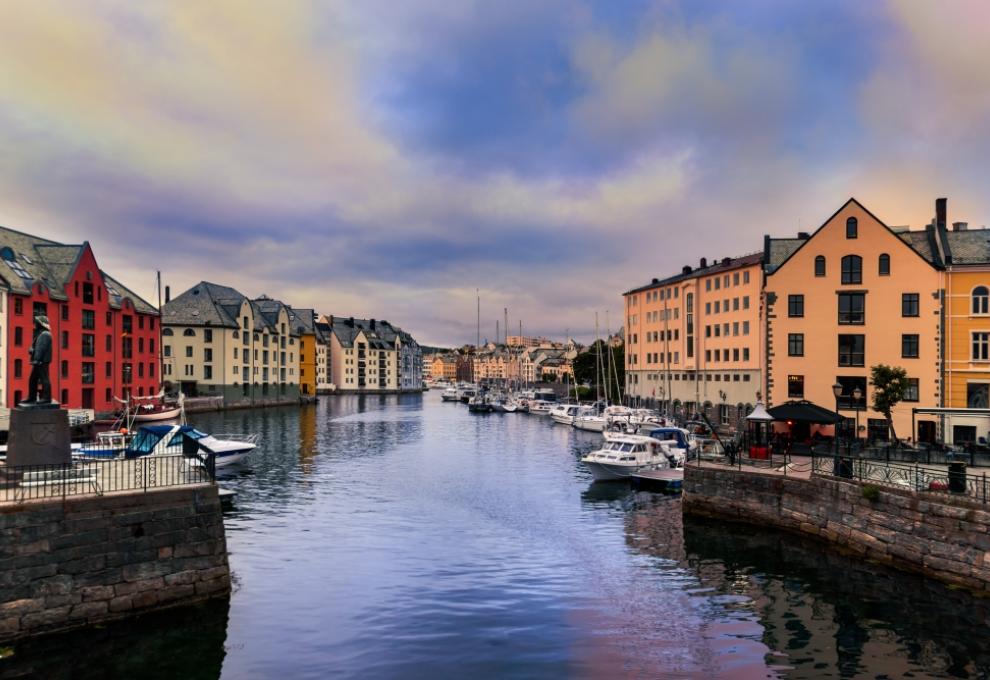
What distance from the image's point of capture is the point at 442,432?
85125 mm

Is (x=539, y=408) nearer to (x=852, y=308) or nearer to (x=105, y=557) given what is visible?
(x=852, y=308)

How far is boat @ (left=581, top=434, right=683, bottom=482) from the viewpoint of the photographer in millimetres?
45688

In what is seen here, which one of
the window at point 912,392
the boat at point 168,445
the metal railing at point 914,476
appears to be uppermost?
the window at point 912,392

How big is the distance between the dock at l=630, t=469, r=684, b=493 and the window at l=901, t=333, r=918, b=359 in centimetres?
2065

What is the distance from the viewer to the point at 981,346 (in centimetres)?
4734

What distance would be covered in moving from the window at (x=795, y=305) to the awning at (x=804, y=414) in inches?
607

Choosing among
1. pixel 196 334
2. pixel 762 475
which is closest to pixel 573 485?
pixel 762 475

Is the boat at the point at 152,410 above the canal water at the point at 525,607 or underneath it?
above

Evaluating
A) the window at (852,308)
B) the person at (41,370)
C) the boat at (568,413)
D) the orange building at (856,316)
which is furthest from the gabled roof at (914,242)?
the person at (41,370)

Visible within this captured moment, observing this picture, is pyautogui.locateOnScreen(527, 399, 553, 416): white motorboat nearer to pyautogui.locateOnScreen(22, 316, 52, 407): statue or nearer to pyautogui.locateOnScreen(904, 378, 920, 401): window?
pyautogui.locateOnScreen(904, 378, 920, 401): window

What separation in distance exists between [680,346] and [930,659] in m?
75.5

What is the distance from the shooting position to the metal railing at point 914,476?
2278cm

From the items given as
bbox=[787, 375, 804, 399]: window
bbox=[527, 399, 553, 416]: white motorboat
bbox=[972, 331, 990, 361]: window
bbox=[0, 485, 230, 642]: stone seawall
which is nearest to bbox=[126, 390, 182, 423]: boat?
A: bbox=[527, 399, 553, 416]: white motorboat

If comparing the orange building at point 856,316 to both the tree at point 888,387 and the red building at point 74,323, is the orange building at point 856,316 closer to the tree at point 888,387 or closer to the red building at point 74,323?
the tree at point 888,387
